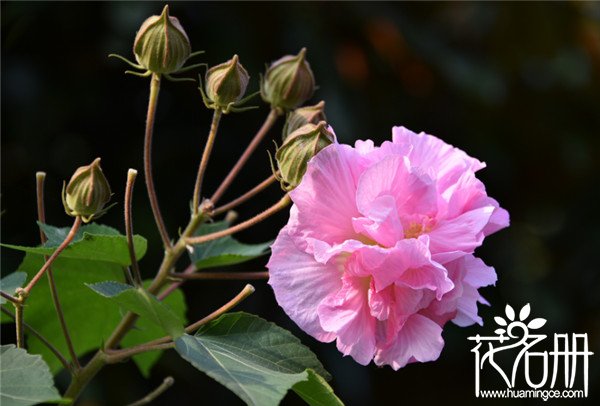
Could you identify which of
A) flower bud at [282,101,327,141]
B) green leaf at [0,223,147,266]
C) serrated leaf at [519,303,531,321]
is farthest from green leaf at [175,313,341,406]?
serrated leaf at [519,303,531,321]

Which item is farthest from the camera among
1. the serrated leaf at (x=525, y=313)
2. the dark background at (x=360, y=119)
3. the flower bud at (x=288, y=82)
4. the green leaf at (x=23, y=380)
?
the dark background at (x=360, y=119)

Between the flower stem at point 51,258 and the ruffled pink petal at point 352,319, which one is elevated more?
the flower stem at point 51,258

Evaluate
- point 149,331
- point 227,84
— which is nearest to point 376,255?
point 227,84

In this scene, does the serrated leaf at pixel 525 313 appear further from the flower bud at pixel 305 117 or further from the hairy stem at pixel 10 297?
the hairy stem at pixel 10 297

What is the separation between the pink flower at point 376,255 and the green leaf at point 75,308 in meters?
0.24

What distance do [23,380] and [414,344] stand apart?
332 mm

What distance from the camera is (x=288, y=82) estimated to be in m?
0.99

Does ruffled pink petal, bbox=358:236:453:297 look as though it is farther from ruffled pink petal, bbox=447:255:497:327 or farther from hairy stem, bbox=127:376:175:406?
hairy stem, bbox=127:376:175:406

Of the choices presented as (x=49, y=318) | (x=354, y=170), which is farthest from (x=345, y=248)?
(x=49, y=318)

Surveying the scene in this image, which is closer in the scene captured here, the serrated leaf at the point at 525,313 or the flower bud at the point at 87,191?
the flower bud at the point at 87,191

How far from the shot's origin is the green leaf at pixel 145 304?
2.43 ft

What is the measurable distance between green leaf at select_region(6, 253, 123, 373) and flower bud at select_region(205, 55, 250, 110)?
8.0 inches

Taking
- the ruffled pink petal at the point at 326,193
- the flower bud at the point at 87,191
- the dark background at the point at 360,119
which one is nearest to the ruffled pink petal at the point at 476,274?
the ruffled pink petal at the point at 326,193

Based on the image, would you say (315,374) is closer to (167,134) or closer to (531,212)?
(167,134)
